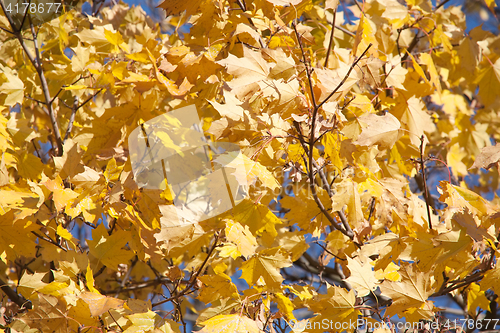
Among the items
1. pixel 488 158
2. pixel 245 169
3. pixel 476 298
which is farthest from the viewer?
pixel 476 298

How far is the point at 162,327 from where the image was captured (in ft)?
A: 4.97

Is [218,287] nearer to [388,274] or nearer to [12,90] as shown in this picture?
[388,274]

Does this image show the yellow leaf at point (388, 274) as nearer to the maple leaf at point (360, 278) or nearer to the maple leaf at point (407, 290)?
the maple leaf at point (360, 278)

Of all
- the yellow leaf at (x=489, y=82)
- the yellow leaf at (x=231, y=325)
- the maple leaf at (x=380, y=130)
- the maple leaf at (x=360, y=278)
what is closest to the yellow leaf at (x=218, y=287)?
the yellow leaf at (x=231, y=325)

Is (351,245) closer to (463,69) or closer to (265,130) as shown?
(265,130)

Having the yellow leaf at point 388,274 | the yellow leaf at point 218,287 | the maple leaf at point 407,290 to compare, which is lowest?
the yellow leaf at point 388,274

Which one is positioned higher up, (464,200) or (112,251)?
(112,251)

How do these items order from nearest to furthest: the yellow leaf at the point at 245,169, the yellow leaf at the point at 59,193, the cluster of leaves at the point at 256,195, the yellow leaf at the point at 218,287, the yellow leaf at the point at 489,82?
the yellow leaf at the point at 245,169 < the cluster of leaves at the point at 256,195 < the yellow leaf at the point at 59,193 < the yellow leaf at the point at 218,287 < the yellow leaf at the point at 489,82

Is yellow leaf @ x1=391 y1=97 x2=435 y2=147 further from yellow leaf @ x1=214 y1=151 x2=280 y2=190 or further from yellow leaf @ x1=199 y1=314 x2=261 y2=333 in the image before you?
yellow leaf @ x1=199 y1=314 x2=261 y2=333

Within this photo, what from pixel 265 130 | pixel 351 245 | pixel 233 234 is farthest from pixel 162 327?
pixel 351 245

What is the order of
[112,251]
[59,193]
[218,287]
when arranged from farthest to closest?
[112,251] < [218,287] < [59,193]

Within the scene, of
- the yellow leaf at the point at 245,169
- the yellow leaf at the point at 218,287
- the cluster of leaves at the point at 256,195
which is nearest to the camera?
the yellow leaf at the point at 245,169

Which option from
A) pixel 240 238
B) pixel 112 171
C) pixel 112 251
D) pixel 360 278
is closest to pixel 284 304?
pixel 360 278

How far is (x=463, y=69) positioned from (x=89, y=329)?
9.48 feet
